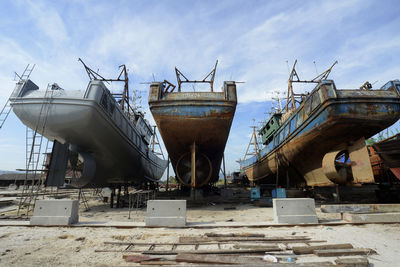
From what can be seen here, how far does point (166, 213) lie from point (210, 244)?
6.39ft

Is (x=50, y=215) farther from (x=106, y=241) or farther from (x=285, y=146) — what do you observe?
(x=285, y=146)

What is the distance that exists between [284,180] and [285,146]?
345 centimetres

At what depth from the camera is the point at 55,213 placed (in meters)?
5.24

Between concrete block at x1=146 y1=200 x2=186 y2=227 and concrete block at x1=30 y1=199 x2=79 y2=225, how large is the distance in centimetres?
222

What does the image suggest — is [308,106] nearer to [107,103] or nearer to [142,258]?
[142,258]

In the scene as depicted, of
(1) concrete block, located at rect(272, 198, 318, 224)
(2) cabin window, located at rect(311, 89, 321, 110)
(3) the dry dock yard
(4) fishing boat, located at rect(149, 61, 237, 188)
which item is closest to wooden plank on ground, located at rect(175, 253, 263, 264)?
(3) the dry dock yard

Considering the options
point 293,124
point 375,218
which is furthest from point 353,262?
point 293,124

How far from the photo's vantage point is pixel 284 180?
1248 cm

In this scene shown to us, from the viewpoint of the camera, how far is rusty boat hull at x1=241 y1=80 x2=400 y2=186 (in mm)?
6852

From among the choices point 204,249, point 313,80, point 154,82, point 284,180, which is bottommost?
point 204,249

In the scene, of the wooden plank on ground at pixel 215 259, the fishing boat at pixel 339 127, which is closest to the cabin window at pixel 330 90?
the fishing boat at pixel 339 127

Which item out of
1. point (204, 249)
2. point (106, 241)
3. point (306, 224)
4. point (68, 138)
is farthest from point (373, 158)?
point (68, 138)

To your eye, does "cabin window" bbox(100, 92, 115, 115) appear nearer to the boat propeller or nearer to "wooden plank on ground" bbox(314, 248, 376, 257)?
the boat propeller

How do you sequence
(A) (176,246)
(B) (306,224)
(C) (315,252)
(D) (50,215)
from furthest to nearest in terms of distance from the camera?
(D) (50,215) < (B) (306,224) < (A) (176,246) < (C) (315,252)
